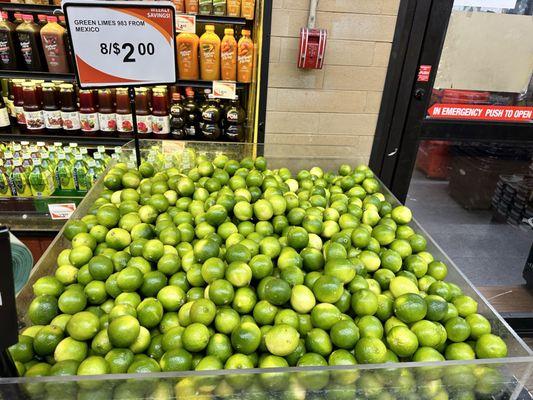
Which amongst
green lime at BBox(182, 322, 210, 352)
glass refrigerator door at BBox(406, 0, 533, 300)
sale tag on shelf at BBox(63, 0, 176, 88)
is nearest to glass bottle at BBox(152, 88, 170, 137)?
sale tag on shelf at BBox(63, 0, 176, 88)

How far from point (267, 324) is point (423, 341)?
456 millimetres

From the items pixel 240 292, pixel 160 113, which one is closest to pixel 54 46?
pixel 160 113

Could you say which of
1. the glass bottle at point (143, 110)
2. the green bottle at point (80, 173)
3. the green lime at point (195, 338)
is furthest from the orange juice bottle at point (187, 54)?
the green lime at point (195, 338)

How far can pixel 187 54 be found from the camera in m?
2.79

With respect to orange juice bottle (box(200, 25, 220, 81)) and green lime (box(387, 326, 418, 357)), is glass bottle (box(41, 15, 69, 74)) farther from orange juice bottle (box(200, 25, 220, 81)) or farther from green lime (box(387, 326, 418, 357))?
green lime (box(387, 326, 418, 357))

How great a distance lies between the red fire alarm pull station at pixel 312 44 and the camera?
2.58m

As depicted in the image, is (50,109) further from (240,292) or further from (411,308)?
(411,308)

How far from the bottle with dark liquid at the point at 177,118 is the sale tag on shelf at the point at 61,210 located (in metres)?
0.93

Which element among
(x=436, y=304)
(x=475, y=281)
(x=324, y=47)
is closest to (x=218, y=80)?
(x=324, y=47)

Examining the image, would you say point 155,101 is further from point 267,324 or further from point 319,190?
point 267,324

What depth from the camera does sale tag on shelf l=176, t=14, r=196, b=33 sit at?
2596 mm

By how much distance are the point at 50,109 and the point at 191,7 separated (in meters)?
1.30

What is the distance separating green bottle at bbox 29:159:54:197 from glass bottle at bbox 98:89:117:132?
1.73 feet

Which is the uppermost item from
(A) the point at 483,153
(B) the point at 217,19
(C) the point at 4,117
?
(B) the point at 217,19
